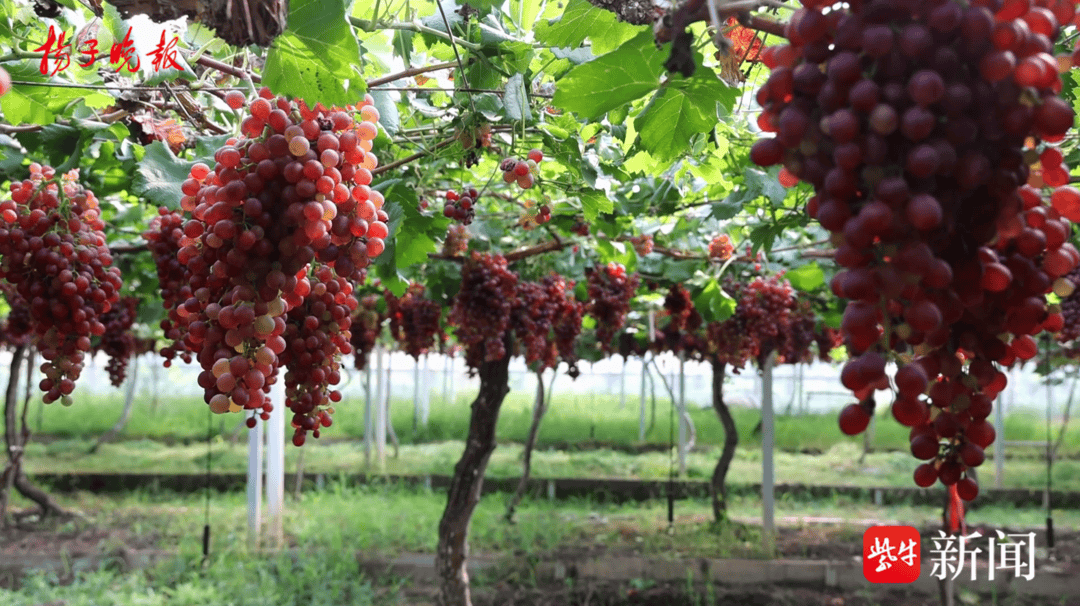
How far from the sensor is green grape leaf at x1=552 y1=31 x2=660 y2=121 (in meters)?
1.12

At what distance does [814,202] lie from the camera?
69cm

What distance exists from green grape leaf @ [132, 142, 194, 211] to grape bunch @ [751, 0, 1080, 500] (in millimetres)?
1492

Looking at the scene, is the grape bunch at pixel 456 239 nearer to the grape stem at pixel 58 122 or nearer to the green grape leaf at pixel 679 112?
the grape stem at pixel 58 122

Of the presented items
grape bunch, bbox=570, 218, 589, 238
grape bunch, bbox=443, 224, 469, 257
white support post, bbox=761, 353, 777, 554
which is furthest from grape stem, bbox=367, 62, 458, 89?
white support post, bbox=761, 353, 777, 554

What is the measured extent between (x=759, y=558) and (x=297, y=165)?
6294 millimetres

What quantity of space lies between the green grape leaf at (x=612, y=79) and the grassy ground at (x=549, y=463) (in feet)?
29.9

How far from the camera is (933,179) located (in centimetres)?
62

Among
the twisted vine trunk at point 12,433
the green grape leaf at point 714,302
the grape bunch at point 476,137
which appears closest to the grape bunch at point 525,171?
the grape bunch at point 476,137

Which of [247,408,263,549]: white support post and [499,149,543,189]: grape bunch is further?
[247,408,263,549]: white support post

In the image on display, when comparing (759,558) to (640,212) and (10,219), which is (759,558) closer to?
(640,212)

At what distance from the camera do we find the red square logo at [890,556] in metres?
4.65

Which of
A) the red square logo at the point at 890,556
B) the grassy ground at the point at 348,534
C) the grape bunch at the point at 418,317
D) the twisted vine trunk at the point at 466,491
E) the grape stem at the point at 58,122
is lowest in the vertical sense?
the grassy ground at the point at 348,534

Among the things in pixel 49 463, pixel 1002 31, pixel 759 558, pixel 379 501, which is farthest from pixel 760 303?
pixel 49 463

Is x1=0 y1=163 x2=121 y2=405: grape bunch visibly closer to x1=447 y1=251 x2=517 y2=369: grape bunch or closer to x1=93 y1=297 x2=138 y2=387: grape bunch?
x1=93 y1=297 x2=138 y2=387: grape bunch
